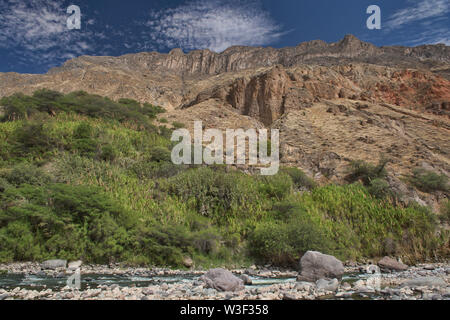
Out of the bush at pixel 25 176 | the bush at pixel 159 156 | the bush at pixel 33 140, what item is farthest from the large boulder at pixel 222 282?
the bush at pixel 33 140

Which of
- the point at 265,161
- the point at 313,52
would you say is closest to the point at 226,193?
the point at 265,161

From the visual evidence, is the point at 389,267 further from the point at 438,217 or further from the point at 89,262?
the point at 89,262

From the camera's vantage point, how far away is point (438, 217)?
1855 cm

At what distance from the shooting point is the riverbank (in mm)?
6645

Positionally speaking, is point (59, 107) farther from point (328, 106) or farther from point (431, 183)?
point (431, 183)

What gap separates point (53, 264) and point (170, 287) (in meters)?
6.50

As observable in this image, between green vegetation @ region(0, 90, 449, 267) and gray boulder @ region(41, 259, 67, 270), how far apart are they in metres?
0.57

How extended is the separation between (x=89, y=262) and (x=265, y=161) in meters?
20.7

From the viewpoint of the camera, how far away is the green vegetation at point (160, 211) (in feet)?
41.5

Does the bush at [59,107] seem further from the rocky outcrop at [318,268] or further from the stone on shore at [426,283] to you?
the stone on shore at [426,283]

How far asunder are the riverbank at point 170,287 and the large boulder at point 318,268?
2.19 ft

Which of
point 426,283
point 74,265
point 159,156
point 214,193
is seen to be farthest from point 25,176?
point 426,283

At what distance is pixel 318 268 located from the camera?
9.66 meters

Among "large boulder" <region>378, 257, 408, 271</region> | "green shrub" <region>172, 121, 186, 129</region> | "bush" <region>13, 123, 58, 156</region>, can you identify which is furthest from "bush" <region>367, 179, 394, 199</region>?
"bush" <region>13, 123, 58, 156</region>
